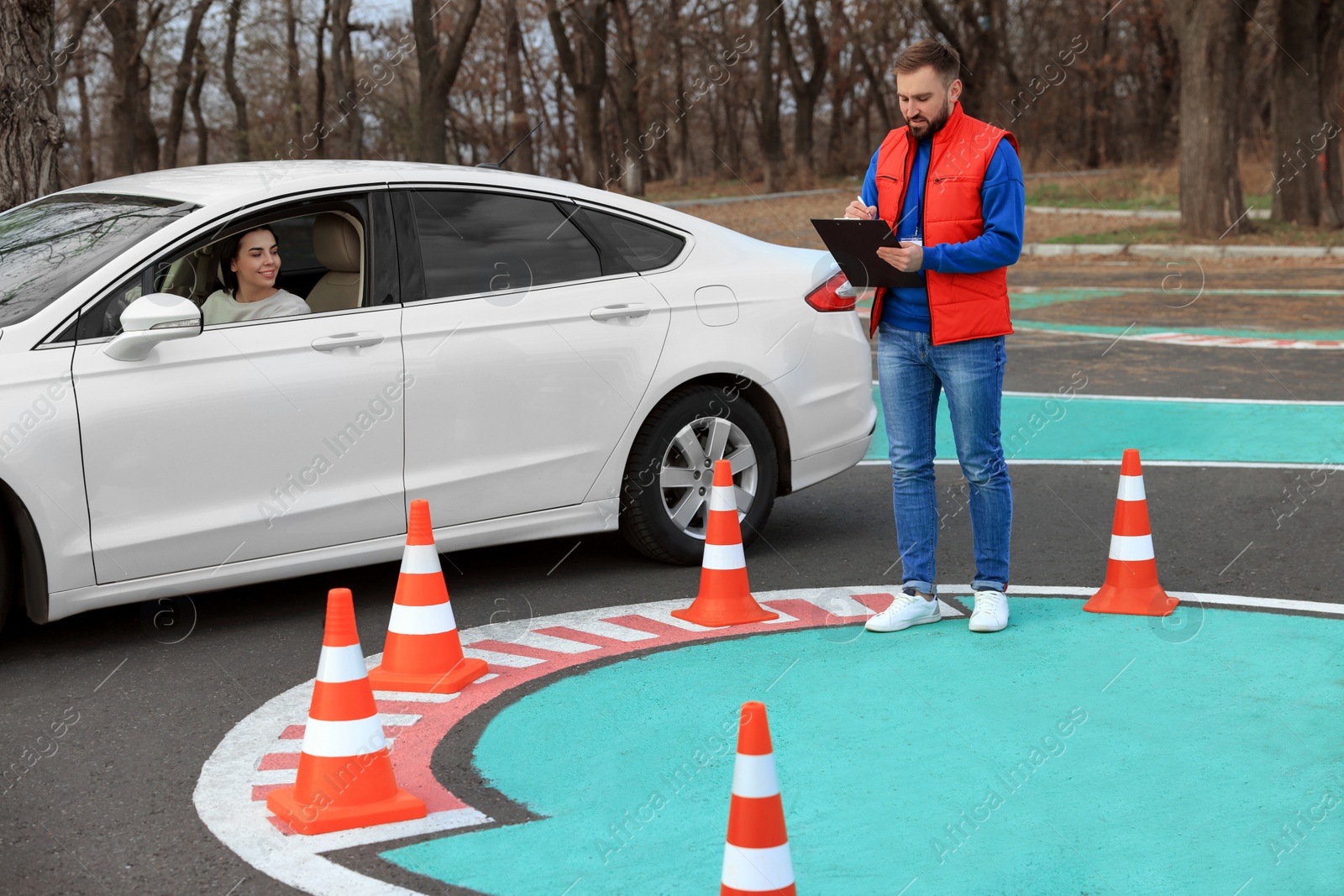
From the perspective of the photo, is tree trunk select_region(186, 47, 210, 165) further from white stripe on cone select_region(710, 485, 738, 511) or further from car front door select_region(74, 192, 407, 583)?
white stripe on cone select_region(710, 485, 738, 511)

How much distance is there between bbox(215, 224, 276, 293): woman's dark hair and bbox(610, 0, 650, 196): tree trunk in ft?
90.7

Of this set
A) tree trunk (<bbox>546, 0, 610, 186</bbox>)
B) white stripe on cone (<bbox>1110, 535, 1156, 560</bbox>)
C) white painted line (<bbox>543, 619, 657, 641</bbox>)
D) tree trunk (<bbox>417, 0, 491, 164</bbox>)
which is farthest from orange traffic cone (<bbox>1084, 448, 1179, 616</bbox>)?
tree trunk (<bbox>546, 0, 610, 186</bbox>)

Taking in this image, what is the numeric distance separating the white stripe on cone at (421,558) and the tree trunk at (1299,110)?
70.6 feet

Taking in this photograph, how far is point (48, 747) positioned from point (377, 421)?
65.3 inches

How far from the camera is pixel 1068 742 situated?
4488mm

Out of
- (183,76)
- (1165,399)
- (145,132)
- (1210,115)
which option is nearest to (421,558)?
(1165,399)

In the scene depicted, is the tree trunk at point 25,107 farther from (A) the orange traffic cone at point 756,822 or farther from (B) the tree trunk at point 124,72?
(B) the tree trunk at point 124,72

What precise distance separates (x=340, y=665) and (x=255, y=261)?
240 centimetres

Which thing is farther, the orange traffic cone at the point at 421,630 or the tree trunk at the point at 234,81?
the tree trunk at the point at 234,81

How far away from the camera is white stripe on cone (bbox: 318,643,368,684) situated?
3920mm

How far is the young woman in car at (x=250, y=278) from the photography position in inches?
227

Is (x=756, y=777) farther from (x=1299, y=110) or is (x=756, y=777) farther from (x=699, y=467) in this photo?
(x=1299, y=110)

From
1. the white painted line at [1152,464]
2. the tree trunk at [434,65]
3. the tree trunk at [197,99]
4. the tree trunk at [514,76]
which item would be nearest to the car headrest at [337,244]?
the white painted line at [1152,464]

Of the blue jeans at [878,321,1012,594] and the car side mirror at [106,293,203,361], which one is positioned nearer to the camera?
the car side mirror at [106,293,203,361]
